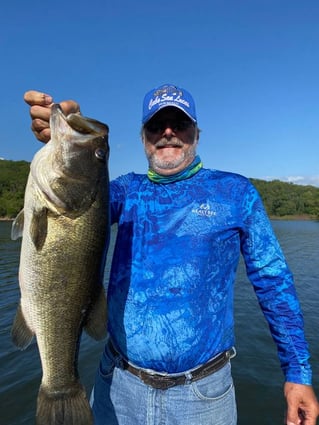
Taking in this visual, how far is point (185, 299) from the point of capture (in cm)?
287

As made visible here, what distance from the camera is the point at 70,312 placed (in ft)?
8.80

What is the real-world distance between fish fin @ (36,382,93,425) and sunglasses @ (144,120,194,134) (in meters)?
2.27

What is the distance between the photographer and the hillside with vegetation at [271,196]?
8044 centimetres

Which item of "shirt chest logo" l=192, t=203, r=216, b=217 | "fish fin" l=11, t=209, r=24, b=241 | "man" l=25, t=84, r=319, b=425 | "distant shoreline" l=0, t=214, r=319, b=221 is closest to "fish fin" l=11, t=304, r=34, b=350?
"fish fin" l=11, t=209, r=24, b=241

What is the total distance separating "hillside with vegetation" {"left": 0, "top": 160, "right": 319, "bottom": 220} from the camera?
80438 millimetres

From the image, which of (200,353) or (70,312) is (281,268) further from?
(70,312)

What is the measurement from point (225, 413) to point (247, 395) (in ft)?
19.8

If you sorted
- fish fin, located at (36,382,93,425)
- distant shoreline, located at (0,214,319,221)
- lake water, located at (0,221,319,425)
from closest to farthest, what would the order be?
fish fin, located at (36,382,93,425), lake water, located at (0,221,319,425), distant shoreline, located at (0,214,319,221)

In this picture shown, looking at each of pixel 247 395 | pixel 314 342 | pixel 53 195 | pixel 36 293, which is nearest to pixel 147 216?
pixel 53 195

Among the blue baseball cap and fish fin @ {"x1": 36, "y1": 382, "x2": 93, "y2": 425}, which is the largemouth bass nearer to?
fish fin @ {"x1": 36, "y1": 382, "x2": 93, "y2": 425}

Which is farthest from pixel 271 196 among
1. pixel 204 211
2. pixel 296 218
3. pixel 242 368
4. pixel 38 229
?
pixel 38 229

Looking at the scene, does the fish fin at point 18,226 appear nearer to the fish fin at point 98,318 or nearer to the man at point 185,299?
the man at point 185,299

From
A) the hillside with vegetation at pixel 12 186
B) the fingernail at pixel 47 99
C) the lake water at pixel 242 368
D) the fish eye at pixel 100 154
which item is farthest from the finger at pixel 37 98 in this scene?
the hillside with vegetation at pixel 12 186

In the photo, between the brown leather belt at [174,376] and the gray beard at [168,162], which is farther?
the gray beard at [168,162]
